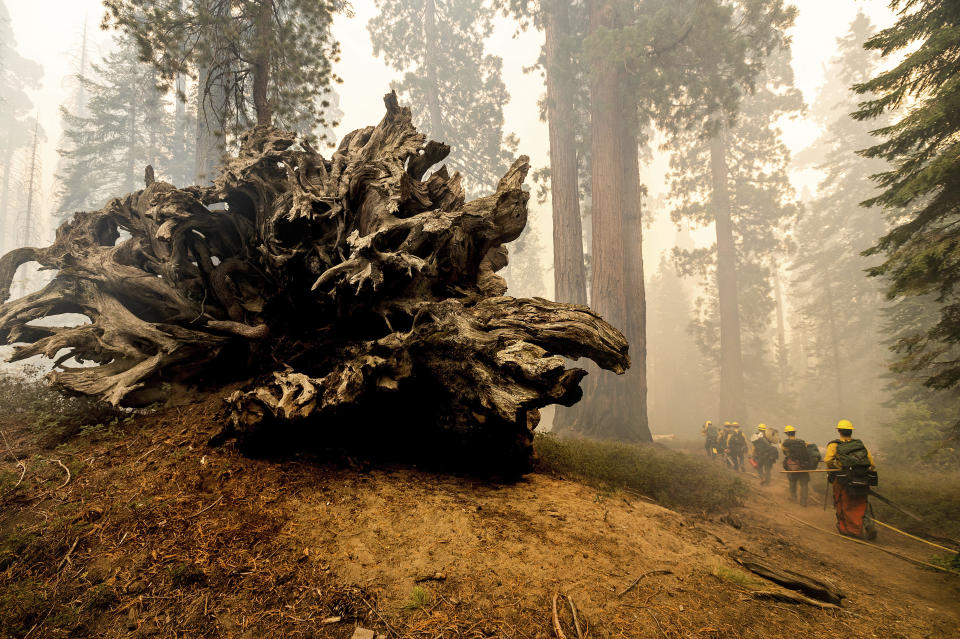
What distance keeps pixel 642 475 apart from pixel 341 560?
16.8 feet

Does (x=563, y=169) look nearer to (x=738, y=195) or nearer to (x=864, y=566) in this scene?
(x=864, y=566)

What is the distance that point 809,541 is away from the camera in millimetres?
5355

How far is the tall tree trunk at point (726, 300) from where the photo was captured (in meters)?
18.5

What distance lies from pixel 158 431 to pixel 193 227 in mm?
2884

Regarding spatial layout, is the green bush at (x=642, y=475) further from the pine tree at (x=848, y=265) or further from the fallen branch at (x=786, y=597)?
the pine tree at (x=848, y=265)

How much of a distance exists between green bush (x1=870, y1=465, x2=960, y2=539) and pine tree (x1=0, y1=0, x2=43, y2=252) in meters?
66.3

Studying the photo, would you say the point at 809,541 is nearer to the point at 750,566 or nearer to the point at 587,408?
the point at 750,566

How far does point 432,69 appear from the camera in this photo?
70.5ft

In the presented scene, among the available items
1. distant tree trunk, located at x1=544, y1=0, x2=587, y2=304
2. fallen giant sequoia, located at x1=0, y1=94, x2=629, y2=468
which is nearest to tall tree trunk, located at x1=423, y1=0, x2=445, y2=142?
distant tree trunk, located at x1=544, y1=0, x2=587, y2=304

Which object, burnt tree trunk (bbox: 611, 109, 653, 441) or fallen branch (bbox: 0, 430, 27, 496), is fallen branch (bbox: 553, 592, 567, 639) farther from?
burnt tree trunk (bbox: 611, 109, 653, 441)

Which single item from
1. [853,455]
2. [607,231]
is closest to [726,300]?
[607,231]

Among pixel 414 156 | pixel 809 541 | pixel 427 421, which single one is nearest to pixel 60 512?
pixel 427 421

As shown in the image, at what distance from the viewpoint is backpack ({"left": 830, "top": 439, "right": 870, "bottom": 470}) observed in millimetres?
5723

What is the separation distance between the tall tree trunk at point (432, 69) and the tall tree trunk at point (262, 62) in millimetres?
14886
